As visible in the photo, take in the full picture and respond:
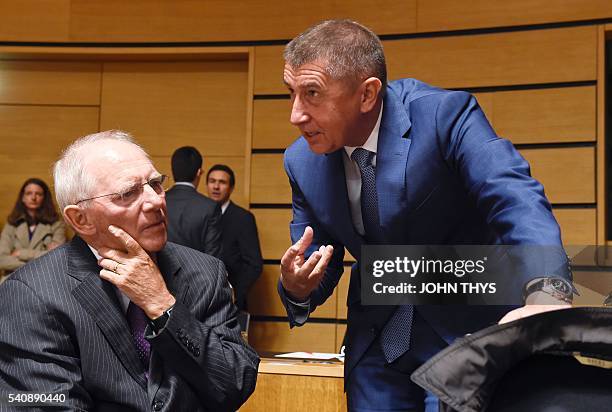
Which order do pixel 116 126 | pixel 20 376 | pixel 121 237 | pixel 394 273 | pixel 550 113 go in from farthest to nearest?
pixel 116 126 < pixel 550 113 < pixel 121 237 < pixel 20 376 < pixel 394 273

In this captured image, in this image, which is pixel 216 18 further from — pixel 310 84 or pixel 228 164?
pixel 310 84

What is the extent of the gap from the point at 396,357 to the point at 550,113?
3.92 metres

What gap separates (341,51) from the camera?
168 centimetres

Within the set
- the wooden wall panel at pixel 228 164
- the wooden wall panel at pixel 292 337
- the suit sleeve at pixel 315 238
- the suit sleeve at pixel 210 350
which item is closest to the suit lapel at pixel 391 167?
the suit sleeve at pixel 315 238

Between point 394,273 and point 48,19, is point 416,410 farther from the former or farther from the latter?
point 48,19

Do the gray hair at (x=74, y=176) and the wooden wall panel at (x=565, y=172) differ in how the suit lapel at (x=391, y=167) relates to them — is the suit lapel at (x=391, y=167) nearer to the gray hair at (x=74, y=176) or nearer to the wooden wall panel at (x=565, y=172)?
the gray hair at (x=74, y=176)

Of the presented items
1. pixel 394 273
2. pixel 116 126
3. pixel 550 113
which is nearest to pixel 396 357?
pixel 394 273

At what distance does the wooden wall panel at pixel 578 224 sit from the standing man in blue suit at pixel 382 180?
363cm

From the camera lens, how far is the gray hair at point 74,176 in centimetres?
190

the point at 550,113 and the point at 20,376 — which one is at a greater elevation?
the point at 550,113

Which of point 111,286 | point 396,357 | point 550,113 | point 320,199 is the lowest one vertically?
point 396,357

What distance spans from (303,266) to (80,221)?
55 cm

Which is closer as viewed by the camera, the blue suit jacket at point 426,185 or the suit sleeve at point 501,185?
the suit sleeve at point 501,185

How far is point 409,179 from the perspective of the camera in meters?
1.74
